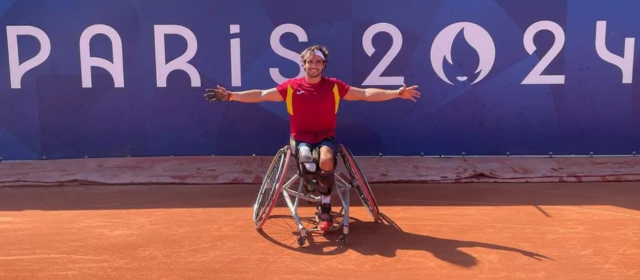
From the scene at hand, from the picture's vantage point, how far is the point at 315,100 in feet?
16.8

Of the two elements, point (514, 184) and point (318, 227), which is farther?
point (514, 184)

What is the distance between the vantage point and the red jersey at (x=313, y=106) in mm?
5145

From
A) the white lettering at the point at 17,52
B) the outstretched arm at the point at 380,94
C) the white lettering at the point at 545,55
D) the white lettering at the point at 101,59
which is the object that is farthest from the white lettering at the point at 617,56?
the white lettering at the point at 17,52

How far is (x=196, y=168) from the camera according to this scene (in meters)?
7.16

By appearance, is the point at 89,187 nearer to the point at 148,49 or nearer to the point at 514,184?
the point at 148,49

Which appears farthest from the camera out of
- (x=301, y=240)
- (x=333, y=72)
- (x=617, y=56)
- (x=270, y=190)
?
(x=333, y=72)

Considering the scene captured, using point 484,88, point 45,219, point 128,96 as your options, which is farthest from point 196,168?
point 484,88

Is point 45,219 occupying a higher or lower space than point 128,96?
lower

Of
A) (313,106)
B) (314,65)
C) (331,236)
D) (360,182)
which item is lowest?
(331,236)

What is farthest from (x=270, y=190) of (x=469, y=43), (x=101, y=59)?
(x=469, y=43)

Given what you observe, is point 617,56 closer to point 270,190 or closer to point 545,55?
point 545,55

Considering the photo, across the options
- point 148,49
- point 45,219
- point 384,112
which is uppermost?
point 148,49

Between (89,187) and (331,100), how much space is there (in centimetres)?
323

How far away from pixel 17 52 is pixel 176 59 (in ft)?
6.05
